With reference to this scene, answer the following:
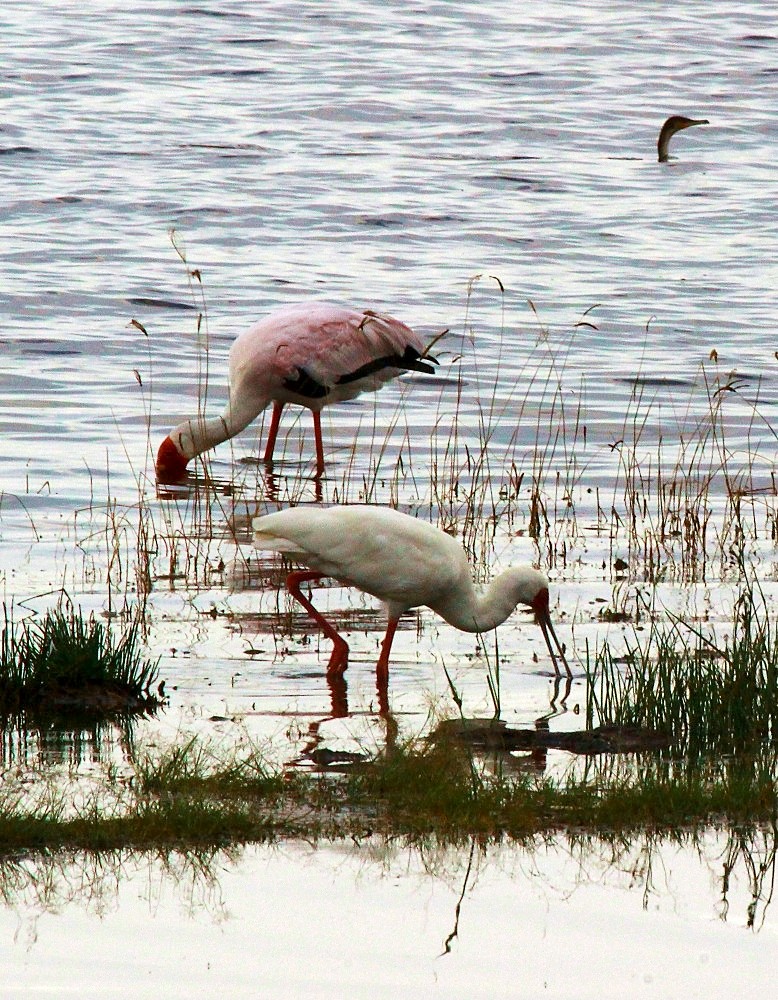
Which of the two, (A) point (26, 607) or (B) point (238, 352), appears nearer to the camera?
(A) point (26, 607)

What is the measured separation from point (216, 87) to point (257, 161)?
5585mm

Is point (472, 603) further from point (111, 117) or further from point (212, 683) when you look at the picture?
point (111, 117)

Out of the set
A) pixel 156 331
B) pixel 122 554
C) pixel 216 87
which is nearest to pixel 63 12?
pixel 216 87

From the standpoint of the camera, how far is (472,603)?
26.7 feet

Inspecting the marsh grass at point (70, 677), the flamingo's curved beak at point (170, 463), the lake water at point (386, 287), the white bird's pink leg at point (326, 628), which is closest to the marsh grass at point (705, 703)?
the lake water at point (386, 287)

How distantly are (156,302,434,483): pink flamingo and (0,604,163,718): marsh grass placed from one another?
5713 millimetres

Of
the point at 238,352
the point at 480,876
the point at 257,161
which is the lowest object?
the point at 480,876

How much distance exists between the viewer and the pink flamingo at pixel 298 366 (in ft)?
42.8

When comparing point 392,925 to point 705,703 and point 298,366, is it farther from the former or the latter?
point 298,366

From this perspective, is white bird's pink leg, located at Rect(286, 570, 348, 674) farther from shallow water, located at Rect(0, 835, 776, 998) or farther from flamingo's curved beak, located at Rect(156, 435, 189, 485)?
flamingo's curved beak, located at Rect(156, 435, 189, 485)

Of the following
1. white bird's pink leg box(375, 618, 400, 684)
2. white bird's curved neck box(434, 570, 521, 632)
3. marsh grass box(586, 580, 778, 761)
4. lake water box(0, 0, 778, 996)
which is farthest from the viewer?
lake water box(0, 0, 778, 996)

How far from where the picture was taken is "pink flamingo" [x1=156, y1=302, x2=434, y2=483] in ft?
42.8

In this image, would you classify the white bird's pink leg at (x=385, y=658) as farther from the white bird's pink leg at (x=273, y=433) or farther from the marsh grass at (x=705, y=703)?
the white bird's pink leg at (x=273, y=433)

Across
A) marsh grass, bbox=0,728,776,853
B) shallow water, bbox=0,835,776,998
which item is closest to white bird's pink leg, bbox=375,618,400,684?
marsh grass, bbox=0,728,776,853
